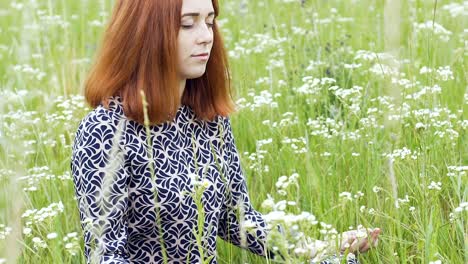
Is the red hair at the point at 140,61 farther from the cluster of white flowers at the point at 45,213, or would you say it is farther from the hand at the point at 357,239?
the hand at the point at 357,239

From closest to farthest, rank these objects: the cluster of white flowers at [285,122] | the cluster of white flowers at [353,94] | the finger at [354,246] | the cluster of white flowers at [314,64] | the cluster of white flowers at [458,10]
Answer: the finger at [354,246], the cluster of white flowers at [353,94], the cluster of white flowers at [285,122], the cluster of white flowers at [314,64], the cluster of white flowers at [458,10]

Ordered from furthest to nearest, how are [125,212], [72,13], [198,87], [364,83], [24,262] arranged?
[72,13]
[364,83]
[24,262]
[198,87]
[125,212]

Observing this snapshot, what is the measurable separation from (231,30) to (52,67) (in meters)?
1.16

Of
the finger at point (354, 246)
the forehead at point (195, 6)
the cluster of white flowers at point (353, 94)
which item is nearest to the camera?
the forehead at point (195, 6)

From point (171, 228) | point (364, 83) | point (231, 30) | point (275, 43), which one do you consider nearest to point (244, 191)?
point (171, 228)

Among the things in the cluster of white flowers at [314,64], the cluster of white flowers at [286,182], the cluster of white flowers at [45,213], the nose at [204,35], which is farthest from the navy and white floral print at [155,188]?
the cluster of white flowers at [314,64]

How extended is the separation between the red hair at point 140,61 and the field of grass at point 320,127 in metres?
0.30

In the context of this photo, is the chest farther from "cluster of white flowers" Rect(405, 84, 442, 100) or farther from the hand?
"cluster of white flowers" Rect(405, 84, 442, 100)

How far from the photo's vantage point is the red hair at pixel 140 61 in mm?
2467

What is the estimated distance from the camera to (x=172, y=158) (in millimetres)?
2561

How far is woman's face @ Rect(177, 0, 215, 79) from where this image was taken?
98.2 inches

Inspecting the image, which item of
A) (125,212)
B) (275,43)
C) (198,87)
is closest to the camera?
(125,212)

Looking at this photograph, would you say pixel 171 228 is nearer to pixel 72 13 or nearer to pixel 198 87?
pixel 198 87

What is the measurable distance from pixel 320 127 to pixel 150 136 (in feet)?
4.36
